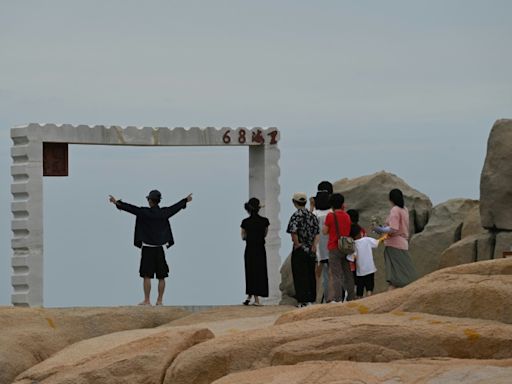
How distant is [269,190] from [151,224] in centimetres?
361

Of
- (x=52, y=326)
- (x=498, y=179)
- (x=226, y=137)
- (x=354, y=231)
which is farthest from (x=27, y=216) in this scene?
(x=498, y=179)

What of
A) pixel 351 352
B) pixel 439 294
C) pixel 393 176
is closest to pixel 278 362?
pixel 351 352

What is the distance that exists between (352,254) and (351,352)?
21.3 ft

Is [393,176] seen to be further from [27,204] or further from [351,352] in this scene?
[351,352]

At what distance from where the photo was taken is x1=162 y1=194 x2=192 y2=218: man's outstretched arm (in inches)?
807

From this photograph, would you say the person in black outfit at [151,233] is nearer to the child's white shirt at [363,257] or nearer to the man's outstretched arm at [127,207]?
the man's outstretched arm at [127,207]

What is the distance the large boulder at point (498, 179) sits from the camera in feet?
77.6

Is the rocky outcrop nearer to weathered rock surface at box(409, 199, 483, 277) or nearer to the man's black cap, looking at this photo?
weathered rock surface at box(409, 199, 483, 277)

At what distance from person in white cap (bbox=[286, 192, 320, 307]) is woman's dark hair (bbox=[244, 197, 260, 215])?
996 millimetres

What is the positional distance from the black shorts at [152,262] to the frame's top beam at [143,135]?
2.49 metres

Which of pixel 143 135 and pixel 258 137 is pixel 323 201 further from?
pixel 143 135

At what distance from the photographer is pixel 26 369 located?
16.3 metres

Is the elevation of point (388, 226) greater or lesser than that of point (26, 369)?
greater

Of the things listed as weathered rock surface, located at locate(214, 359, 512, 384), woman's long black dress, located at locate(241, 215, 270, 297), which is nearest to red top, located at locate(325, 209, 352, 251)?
woman's long black dress, located at locate(241, 215, 270, 297)
